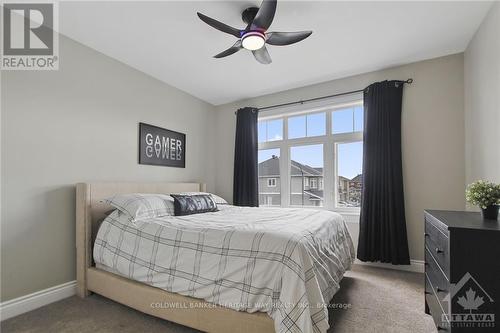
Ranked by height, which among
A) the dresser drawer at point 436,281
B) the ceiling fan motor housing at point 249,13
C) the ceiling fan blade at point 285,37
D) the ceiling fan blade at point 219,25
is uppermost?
the ceiling fan motor housing at point 249,13

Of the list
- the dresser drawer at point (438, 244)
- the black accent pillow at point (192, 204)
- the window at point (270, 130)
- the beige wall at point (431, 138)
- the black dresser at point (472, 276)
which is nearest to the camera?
the black dresser at point (472, 276)

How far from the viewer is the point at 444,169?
2898 mm

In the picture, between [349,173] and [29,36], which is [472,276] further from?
[29,36]

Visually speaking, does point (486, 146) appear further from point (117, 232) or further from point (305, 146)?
point (117, 232)

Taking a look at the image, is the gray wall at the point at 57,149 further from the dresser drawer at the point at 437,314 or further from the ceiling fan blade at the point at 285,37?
the dresser drawer at the point at 437,314

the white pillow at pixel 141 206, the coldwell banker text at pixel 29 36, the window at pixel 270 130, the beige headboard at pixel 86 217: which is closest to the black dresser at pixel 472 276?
the white pillow at pixel 141 206

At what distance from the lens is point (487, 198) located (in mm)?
1489

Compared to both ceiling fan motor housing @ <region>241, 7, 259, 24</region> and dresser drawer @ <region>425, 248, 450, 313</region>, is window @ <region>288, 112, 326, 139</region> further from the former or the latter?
dresser drawer @ <region>425, 248, 450, 313</region>

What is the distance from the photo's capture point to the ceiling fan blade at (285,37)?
2027 millimetres

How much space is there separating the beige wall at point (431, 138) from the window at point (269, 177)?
1.83 metres

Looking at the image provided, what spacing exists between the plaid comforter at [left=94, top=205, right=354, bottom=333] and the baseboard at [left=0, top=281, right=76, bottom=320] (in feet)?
1.69

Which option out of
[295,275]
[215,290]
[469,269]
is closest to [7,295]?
[215,290]

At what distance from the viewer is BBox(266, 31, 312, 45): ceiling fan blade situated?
2.03 m

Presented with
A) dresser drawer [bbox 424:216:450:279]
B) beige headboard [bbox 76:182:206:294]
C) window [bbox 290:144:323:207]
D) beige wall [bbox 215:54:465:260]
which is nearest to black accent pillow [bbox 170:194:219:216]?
beige headboard [bbox 76:182:206:294]
